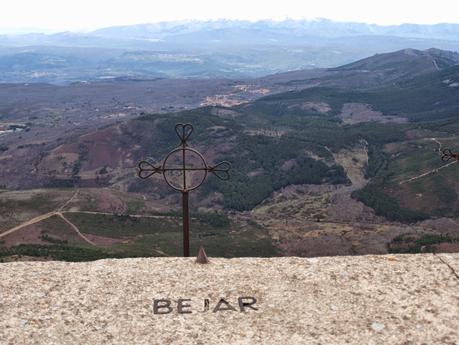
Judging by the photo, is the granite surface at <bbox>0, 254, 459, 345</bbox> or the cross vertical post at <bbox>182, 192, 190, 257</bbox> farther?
the cross vertical post at <bbox>182, 192, 190, 257</bbox>

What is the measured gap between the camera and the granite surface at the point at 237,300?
1191 centimetres

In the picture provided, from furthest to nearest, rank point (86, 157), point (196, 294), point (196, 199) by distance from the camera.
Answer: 1. point (86, 157)
2. point (196, 199)
3. point (196, 294)

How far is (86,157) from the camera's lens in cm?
14625

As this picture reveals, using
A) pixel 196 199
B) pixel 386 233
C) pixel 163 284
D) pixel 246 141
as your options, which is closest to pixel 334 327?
pixel 163 284

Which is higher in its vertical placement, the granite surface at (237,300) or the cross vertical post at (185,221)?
the cross vertical post at (185,221)

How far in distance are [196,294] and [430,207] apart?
84.2 m

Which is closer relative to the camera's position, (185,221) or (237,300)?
(237,300)

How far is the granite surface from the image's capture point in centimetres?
1191

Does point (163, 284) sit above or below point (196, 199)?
above

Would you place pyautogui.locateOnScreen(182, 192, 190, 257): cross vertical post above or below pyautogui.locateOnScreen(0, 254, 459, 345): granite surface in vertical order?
above

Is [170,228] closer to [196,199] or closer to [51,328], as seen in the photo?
[196,199]

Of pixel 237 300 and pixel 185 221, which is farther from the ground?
pixel 185 221

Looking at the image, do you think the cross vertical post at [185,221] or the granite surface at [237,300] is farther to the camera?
the cross vertical post at [185,221]

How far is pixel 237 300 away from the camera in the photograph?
43.5 feet
